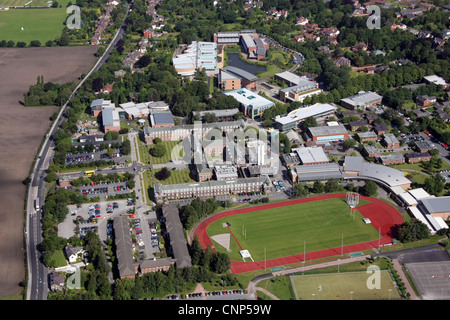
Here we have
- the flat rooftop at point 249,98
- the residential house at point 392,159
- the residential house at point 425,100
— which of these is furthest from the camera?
the residential house at point 425,100

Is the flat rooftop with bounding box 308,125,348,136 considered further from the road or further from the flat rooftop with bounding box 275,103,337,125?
the road

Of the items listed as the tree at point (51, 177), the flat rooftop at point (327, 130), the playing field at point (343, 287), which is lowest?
the playing field at point (343, 287)

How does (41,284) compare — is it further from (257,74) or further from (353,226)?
(257,74)

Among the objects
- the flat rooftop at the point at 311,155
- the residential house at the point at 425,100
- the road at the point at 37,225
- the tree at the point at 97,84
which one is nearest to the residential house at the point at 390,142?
the flat rooftop at the point at 311,155

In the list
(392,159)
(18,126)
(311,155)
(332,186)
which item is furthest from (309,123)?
(18,126)

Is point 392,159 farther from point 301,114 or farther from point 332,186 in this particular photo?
point 301,114

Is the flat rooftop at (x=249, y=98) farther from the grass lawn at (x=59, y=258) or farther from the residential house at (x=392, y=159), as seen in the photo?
the grass lawn at (x=59, y=258)

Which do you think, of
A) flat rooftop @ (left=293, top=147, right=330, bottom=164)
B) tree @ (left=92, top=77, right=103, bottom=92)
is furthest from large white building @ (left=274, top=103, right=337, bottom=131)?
tree @ (left=92, top=77, right=103, bottom=92)

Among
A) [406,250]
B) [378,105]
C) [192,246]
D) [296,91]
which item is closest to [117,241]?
[192,246]
